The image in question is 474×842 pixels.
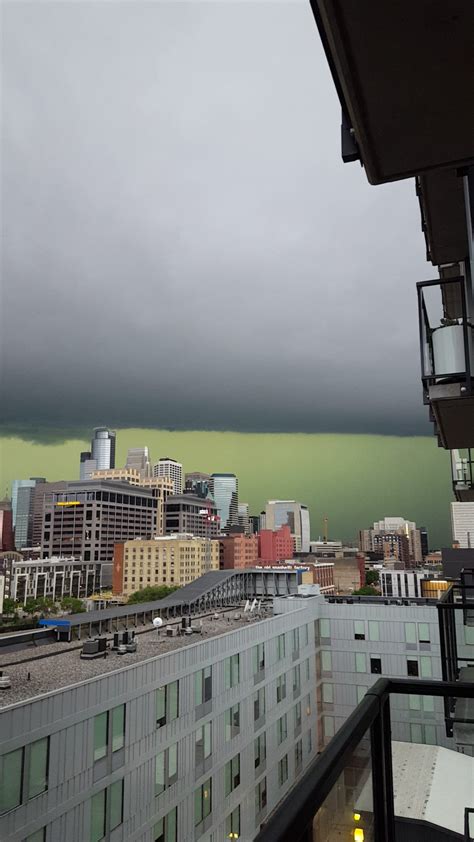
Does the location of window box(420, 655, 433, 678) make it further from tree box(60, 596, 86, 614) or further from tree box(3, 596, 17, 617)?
tree box(3, 596, 17, 617)

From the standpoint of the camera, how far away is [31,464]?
300 feet

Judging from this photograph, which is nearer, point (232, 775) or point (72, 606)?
point (232, 775)

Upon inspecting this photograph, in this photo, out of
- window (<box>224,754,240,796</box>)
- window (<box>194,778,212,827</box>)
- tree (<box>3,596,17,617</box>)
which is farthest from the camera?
tree (<box>3,596,17,617</box>)

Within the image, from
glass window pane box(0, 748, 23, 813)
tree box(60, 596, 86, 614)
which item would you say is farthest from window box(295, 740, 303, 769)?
tree box(60, 596, 86, 614)

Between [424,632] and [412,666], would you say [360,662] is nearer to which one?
[412,666]

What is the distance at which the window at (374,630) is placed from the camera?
561 inches

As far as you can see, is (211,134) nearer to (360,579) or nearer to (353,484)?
(360,579)

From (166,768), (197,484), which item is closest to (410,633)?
(166,768)

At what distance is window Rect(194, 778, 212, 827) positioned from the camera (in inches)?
334

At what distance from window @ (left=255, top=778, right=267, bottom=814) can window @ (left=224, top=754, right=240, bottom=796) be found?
3.58 feet

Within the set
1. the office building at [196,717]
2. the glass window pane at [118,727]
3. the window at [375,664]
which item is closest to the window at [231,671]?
the office building at [196,717]

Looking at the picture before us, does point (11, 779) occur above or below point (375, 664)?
above

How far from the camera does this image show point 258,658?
37.4 feet

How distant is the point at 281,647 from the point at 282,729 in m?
1.82
